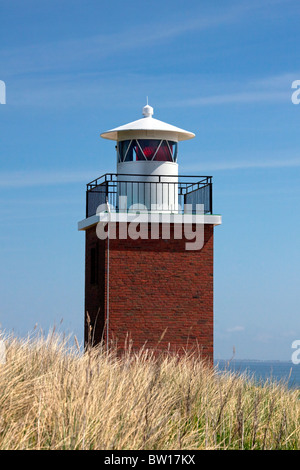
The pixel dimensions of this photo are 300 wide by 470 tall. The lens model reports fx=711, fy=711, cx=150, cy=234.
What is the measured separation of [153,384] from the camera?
9852 millimetres

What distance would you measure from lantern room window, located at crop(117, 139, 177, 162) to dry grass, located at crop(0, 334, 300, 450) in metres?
9.08

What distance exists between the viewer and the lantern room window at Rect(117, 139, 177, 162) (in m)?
20.2

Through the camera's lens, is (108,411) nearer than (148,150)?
Yes

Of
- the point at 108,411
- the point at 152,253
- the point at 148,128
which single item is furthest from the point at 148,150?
the point at 108,411

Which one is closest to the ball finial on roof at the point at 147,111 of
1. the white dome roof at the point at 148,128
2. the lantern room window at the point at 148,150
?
the white dome roof at the point at 148,128

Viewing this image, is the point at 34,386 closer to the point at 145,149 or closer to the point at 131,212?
the point at 131,212

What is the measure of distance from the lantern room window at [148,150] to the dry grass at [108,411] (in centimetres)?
908

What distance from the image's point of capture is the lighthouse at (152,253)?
1877 centimetres

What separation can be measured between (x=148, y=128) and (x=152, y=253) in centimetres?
361

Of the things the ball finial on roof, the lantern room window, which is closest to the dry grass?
the lantern room window

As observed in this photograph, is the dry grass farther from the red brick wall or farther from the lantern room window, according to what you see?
the lantern room window

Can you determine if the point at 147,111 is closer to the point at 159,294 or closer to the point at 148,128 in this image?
the point at 148,128

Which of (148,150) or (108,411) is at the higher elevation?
(148,150)

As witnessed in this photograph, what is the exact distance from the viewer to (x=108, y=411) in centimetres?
855
